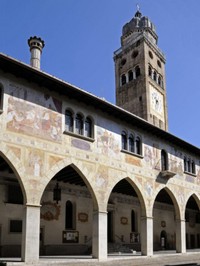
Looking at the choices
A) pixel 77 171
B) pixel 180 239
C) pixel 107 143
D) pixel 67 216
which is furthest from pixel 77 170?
pixel 180 239

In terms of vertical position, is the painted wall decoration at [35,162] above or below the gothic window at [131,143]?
below

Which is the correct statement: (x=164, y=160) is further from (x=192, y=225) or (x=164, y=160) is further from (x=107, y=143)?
(x=192, y=225)

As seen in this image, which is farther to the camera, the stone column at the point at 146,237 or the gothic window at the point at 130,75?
the gothic window at the point at 130,75

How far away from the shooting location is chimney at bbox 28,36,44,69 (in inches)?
849

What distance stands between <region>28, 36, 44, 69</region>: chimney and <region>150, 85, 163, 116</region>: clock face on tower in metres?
21.8

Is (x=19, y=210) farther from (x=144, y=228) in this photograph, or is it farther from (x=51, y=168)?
(x=144, y=228)

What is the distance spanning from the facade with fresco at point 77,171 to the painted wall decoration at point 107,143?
0.05 meters

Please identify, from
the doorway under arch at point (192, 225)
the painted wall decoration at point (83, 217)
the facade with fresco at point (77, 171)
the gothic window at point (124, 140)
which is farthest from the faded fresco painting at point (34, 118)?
the doorway under arch at point (192, 225)

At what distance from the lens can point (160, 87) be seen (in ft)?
147

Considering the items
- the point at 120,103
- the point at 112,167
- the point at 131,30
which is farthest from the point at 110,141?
the point at 131,30

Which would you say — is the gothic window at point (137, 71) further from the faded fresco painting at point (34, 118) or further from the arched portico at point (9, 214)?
the faded fresco painting at point (34, 118)

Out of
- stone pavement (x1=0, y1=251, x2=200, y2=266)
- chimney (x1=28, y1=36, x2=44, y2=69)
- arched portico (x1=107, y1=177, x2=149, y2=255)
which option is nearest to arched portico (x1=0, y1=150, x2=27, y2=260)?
stone pavement (x1=0, y1=251, x2=200, y2=266)

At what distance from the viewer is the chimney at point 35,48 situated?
70.8 ft

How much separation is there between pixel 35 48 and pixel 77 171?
9606 millimetres
